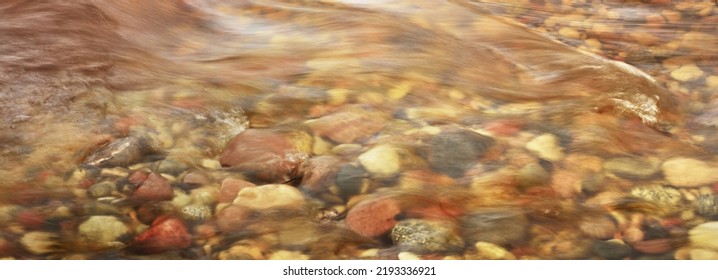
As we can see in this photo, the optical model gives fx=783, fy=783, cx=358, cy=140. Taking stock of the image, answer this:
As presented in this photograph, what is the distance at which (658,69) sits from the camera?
3955 mm

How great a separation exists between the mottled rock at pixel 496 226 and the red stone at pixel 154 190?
92 centimetres

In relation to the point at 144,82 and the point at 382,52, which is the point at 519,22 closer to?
the point at 382,52

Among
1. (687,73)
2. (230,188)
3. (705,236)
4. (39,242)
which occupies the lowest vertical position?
(39,242)

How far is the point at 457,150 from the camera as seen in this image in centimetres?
274

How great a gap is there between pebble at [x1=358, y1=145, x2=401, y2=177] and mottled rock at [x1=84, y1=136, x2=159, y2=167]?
71 cm

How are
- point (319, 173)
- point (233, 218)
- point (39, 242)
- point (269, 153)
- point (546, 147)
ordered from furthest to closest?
point (546, 147) < point (269, 153) < point (319, 173) < point (233, 218) < point (39, 242)

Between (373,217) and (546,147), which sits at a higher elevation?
(546,147)

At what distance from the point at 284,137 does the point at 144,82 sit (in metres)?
0.71

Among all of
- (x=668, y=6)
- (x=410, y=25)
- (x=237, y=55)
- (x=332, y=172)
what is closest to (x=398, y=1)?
(x=410, y=25)

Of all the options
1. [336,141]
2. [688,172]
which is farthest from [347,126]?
[688,172]

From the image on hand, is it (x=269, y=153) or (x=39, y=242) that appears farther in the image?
(x=269, y=153)

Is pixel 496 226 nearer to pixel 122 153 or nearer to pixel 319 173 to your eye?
pixel 319 173

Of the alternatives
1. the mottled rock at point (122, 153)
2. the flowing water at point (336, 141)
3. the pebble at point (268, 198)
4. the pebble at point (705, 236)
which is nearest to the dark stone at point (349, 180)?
the flowing water at point (336, 141)

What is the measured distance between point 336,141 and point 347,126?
0.11 metres
